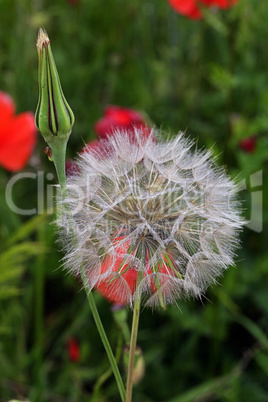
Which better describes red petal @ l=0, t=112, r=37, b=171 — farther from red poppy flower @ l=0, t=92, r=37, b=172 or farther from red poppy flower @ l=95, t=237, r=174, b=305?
red poppy flower @ l=95, t=237, r=174, b=305

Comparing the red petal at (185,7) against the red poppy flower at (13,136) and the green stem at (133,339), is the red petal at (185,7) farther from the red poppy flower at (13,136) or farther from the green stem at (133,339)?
the green stem at (133,339)

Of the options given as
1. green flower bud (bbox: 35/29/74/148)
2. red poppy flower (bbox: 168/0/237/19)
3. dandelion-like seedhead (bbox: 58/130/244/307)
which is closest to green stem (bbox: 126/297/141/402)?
dandelion-like seedhead (bbox: 58/130/244/307)

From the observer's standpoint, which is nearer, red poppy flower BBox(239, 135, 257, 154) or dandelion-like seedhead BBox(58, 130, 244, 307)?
dandelion-like seedhead BBox(58, 130, 244, 307)

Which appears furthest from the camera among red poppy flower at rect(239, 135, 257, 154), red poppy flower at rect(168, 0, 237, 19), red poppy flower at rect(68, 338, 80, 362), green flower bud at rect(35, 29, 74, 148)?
red poppy flower at rect(168, 0, 237, 19)

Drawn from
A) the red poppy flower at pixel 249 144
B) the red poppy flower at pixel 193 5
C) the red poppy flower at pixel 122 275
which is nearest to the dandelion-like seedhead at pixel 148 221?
the red poppy flower at pixel 122 275

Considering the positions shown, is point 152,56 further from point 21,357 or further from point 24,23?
point 21,357

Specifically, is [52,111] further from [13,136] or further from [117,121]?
[13,136]
